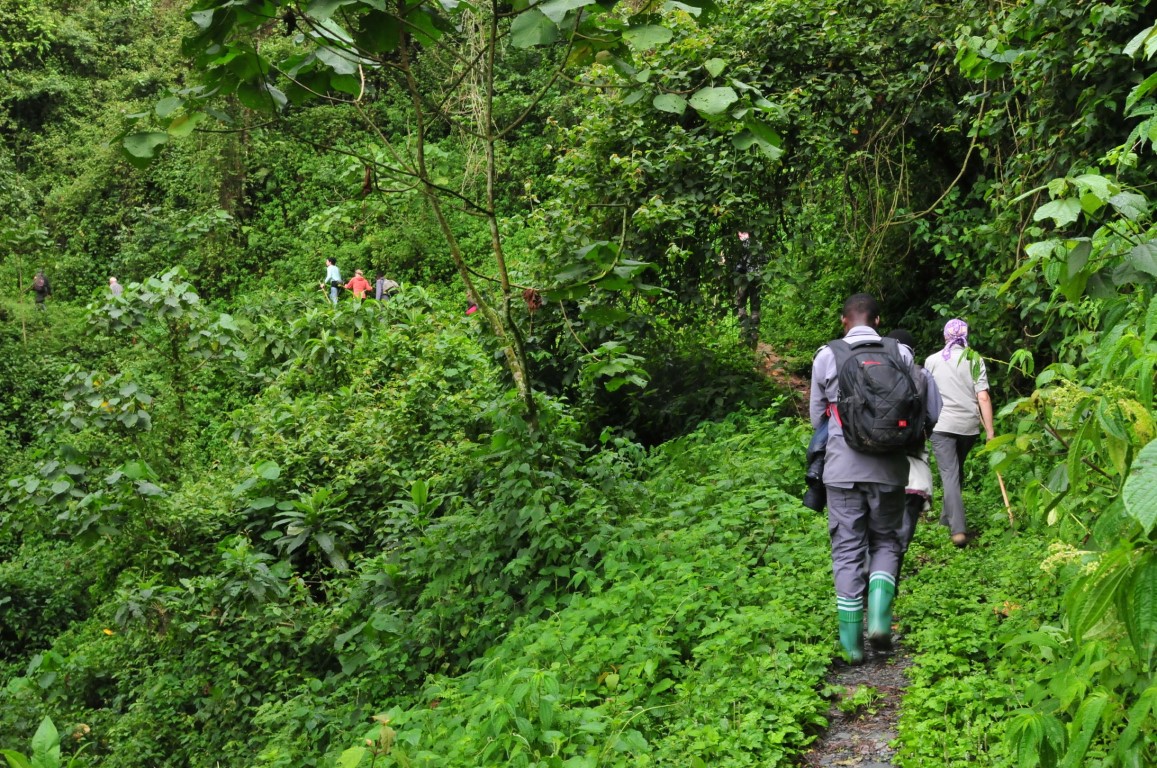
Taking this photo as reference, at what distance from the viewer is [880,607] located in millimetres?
4871

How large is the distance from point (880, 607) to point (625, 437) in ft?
15.8

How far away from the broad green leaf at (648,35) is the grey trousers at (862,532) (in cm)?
234

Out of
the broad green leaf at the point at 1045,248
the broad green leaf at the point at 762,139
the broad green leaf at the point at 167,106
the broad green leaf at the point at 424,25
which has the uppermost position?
the broad green leaf at the point at 424,25

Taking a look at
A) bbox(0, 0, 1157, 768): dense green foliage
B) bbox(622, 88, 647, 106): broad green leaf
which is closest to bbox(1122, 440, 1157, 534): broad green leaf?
bbox(0, 0, 1157, 768): dense green foliage

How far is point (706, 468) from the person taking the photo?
29.7ft

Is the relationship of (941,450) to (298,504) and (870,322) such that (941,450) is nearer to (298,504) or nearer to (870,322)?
(870,322)

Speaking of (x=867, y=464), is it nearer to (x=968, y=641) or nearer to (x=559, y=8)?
(x=968, y=641)

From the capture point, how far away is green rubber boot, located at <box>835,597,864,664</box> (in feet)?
16.0

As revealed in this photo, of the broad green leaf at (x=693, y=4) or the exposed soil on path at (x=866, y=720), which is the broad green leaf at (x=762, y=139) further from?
the exposed soil on path at (x=866, y=720)

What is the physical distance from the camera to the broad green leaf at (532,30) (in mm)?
3609

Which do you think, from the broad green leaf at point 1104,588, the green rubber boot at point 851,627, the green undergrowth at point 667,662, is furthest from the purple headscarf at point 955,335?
the broad green leaf at point 1104,588

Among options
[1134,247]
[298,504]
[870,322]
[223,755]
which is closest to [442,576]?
[223,755]

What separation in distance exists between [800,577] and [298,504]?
466 centimetres

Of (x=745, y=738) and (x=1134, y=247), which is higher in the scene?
(x=1134, y=247)
